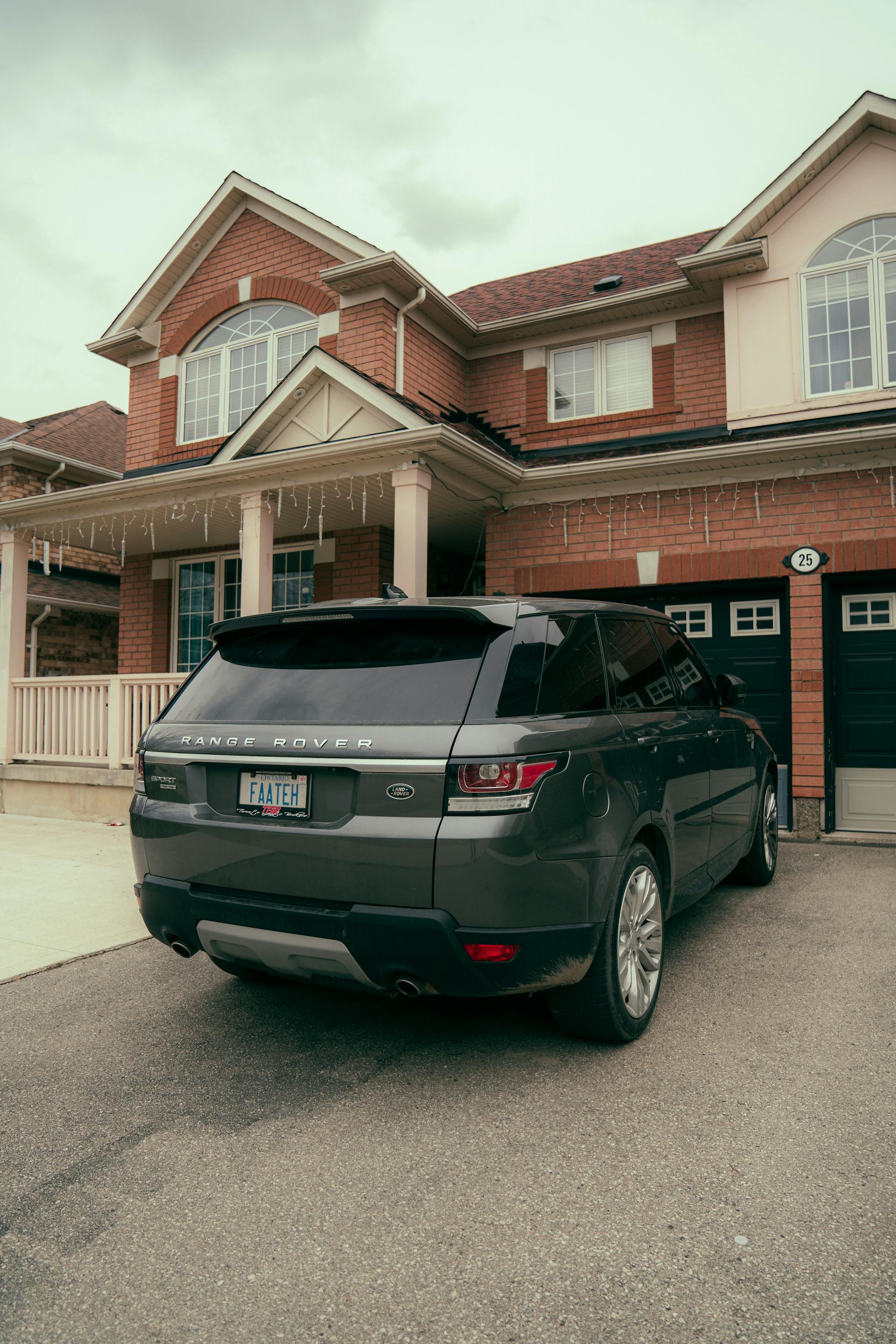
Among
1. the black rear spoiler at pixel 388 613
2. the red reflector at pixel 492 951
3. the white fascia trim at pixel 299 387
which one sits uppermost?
the white fascia trim at pixel 299 387

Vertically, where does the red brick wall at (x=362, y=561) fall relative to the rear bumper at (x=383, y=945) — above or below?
above

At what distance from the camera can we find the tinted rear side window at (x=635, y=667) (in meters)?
3.83

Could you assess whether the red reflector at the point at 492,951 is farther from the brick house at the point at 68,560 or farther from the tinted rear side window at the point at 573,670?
the brick house at the point at 68,560

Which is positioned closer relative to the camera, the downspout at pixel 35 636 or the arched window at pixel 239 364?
the arched window at pixel 239 364

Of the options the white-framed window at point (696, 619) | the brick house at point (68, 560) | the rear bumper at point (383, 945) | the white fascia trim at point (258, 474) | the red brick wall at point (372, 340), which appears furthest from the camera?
the brick house at point (68, 560)

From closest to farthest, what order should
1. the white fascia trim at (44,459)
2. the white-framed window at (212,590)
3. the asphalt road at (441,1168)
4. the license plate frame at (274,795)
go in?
the asphalt road at (441,1168), the license plate frame at (274,795), the white-framed window at (212,590), the white fascia trim at (44,459)

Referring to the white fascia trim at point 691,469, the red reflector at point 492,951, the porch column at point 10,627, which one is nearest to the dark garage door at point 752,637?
the white fascia trim at point 691,469

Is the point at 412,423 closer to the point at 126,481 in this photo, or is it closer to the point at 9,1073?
the point at 126,481

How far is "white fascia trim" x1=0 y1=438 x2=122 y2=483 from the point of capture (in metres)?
14.2

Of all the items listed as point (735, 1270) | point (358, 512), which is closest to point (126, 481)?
point (358, 512)

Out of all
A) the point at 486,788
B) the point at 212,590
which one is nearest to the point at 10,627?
the point at 212,590

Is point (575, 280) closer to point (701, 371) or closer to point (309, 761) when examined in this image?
point (701, 371)

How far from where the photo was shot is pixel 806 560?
28.2ft

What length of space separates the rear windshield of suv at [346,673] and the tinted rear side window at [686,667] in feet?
5.60
